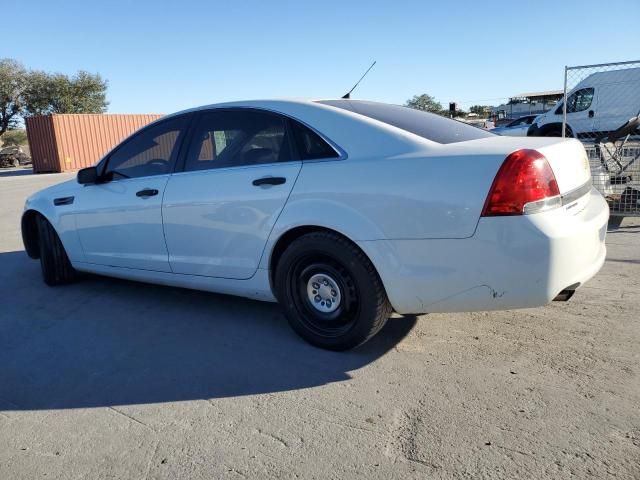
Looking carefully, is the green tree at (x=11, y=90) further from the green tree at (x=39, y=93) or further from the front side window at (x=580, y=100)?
the front side window at (x=580, y=100)

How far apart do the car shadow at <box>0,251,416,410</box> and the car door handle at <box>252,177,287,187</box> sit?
1068 millimetres

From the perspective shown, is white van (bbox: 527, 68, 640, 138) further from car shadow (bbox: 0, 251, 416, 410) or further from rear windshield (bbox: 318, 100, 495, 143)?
car shadow (bbox: 0, 251, 416, 410)

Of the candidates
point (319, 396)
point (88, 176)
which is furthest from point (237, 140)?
point (319, 396)

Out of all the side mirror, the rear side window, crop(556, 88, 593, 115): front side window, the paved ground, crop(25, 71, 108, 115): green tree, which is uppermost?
crop(25, 71, 108, 115): green tree

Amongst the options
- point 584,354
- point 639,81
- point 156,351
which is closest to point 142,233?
point 156,351

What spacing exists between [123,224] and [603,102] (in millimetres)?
16255

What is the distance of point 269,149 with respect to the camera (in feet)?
12.1

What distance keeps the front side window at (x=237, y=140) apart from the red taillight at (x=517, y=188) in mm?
1384

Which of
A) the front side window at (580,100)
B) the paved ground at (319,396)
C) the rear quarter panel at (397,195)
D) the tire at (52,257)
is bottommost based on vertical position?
the paved ground at (319,396)

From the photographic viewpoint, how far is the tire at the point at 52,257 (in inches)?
207

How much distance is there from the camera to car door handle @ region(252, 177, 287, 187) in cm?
348

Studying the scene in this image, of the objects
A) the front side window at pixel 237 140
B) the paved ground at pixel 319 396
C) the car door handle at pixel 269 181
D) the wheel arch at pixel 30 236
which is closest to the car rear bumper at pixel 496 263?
the paved ground at pixel 319 396

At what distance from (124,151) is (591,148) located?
20.3 ft

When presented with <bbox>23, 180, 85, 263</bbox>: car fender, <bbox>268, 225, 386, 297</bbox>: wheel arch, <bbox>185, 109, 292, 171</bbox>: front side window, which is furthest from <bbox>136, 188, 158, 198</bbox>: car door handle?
<bbox>268, 225, 386, 297</bbox>: wheel arch
